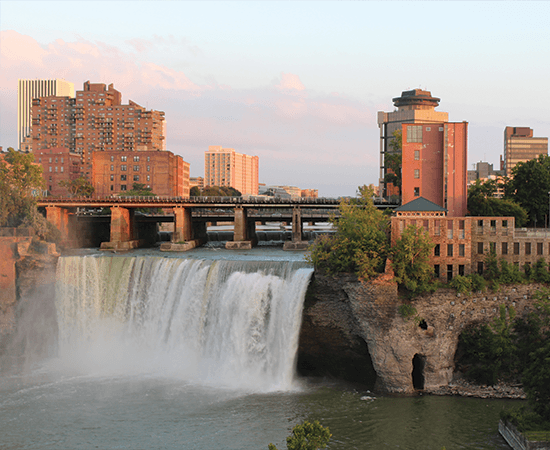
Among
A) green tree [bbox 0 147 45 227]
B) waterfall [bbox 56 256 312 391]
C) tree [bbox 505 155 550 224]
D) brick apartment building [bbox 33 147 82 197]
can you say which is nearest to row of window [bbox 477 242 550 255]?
waterfall [bbox 56 256 312 391]

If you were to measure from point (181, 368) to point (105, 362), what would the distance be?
7383 millimetres

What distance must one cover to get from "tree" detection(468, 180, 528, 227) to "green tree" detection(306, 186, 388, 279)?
25.5 m

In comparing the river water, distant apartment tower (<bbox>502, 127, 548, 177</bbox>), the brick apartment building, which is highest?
distant apartment tower (<bbox>502, 127, 548, 177</bbox>)

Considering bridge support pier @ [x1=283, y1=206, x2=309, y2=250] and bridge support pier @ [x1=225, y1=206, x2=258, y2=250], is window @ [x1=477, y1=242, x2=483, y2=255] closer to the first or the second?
bridge support pier @ [x1=283, y1=206, x2=309, y2=250]

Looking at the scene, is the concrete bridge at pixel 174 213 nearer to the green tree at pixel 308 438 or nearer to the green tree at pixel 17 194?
the green tree at pixel 17 194

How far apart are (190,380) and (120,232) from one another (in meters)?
46.2

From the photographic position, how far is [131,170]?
5738 inches

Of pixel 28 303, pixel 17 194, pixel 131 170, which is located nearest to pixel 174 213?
pixel 17 194

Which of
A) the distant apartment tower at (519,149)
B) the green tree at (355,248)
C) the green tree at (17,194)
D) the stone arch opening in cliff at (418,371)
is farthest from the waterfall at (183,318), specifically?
the distant apartment tower at (519,149)

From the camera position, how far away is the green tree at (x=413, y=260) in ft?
123

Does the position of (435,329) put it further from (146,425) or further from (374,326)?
(146,425)

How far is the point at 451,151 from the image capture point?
6462cm

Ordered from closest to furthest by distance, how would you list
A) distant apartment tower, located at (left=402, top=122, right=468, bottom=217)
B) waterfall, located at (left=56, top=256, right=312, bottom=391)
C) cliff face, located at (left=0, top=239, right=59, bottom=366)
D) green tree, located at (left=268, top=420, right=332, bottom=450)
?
1. green tree, located at (left=268, top=420, right=332, bottom=450)
2. waterfall, located at (left=56, top=256, right=312, bottom=391)
3. cliff face, located at (left=0, top=239, right=59, bottom=366)
4. distant apartment tower, located at (left=402, top=122, right=468, bottom=217)

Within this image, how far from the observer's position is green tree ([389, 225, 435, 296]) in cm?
3738
